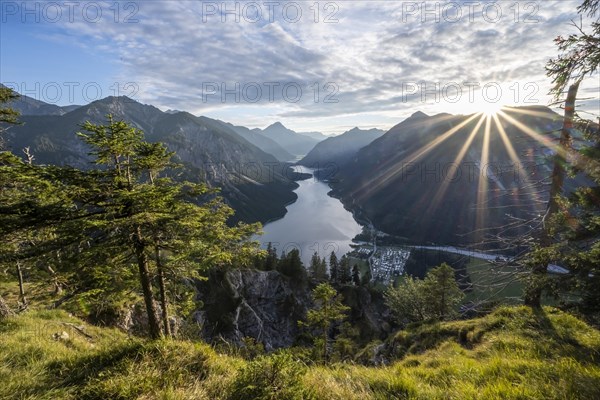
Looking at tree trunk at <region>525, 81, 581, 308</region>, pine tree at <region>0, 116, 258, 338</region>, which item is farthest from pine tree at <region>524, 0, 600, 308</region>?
pine tree at <region>0, 116, 258, 338</region>

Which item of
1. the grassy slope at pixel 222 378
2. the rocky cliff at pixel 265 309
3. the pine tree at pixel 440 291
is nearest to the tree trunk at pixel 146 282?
the grassy slope at pixel 222 378

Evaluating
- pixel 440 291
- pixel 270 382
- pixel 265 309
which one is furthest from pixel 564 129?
pixel 265 309

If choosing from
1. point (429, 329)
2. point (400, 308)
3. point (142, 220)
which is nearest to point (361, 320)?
point (400, 308)

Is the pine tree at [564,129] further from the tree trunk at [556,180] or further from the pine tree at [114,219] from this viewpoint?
the pine tree at [114,219]

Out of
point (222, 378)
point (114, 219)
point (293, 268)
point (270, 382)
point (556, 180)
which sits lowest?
point (293, 268)

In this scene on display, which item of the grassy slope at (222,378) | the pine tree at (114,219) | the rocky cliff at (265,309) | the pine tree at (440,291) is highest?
the pine tree at (114,219)

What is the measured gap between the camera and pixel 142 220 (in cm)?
822

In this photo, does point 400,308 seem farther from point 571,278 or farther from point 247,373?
point 247,373

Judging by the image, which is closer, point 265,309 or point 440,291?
point 440,291

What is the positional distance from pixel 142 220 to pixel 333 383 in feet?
21.2

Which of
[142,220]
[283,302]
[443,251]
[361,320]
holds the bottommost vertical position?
[443,251]

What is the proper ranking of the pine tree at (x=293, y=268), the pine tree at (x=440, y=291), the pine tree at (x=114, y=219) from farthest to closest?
the pine tree at (x=293, y=268) → the pine tree at (x=440, y=291) → the pine tree at (x=114, y=219)

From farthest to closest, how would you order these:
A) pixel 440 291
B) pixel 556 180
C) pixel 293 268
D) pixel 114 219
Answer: pixel 293 268
pixel 440 291
pixel 556 180
pixel 114 219

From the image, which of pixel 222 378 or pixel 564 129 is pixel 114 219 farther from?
pixel 564 129
